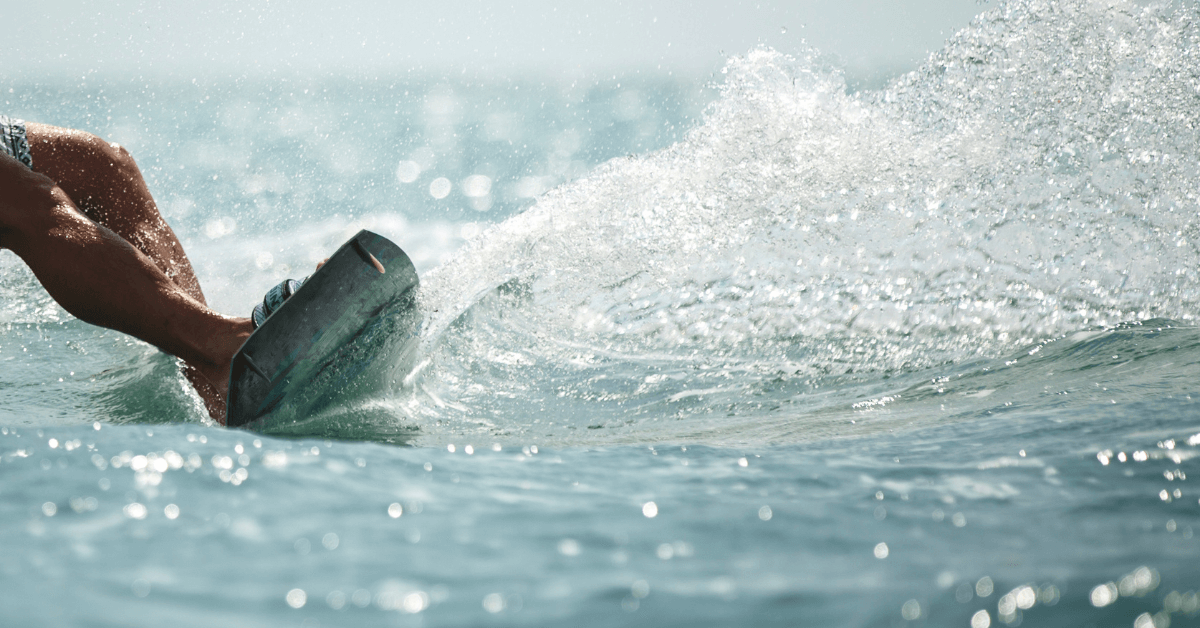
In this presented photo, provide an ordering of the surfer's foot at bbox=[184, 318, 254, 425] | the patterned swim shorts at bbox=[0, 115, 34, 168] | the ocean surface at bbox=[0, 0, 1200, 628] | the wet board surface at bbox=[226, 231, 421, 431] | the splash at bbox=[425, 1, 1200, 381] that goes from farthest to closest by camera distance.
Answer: the splash at bbox=[425, 1, 1200, 381]
the patterned swim shorts at bbox=[0, 115, 34, 168]
the surfer's foot at bbox=[184, 318, 254, 425]
the wet board surface at bbox=[226, 231, 421, 431]
the ocean surface at bbox=[0, 0, 1200, 628]

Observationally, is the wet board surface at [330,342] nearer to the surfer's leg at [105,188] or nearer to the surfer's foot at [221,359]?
the surfer's foot at [221,359]

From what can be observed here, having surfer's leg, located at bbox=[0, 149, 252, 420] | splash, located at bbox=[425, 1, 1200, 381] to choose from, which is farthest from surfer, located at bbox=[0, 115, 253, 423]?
splash, located at bbox=[425, 1, 1200, 381]

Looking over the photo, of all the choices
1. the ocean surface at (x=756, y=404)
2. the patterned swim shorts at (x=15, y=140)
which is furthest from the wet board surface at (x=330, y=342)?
the patterned swim shorts at (x=15, y=140)

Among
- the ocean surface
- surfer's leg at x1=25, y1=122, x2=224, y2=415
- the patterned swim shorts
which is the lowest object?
the ocean surface

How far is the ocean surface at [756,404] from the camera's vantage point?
733mm

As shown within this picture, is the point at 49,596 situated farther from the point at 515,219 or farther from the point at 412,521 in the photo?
the point at 515,219

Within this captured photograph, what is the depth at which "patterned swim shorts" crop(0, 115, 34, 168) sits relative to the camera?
1.98m

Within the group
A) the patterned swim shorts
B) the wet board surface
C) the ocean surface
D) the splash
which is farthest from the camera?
the splash

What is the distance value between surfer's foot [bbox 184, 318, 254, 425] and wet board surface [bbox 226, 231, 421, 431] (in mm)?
108

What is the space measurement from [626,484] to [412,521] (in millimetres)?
309

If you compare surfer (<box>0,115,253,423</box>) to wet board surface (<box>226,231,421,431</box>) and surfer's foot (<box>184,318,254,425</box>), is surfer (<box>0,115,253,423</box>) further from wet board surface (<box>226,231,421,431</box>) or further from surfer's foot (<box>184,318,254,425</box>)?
wet board surface (<box>226,231,421,431</box>)

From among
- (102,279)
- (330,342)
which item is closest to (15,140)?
(102,279)

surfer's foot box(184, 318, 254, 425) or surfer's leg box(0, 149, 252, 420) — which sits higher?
surfer's leg box(0, 149, 252, 420)

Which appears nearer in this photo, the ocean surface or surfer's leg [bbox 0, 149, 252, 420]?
the ocean surface
